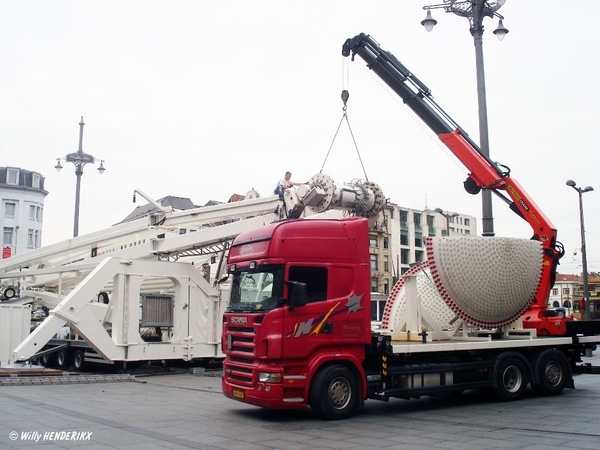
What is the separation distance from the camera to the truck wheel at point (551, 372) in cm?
1401

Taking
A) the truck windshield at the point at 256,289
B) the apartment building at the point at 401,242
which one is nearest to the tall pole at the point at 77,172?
the truck windshield at the point at 256,289

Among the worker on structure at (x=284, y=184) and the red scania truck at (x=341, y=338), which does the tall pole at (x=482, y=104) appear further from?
the worker on structure at (x=284, y=184)

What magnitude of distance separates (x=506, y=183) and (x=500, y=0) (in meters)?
4.47

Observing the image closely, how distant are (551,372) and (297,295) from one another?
22.5 ft

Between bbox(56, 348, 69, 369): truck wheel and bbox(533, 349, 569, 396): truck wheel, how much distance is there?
47.2 feet

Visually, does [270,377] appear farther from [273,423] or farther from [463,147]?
[463,147]

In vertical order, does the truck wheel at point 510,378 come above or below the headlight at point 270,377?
below

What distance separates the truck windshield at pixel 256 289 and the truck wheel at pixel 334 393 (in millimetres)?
1472

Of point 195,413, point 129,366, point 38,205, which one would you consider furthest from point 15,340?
point 38,205

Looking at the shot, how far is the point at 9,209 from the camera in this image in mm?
74562

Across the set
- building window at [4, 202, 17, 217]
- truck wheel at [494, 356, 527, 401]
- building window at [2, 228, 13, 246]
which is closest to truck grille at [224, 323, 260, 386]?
truck wheel at [494, 356, 527, 401]

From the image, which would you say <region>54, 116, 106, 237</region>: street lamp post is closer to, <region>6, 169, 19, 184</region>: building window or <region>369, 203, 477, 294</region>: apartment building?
<region>6, 169, 19, 184</region>: building window

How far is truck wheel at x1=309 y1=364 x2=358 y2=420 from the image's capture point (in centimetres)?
1095

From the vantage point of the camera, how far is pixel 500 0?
52.9 ft
